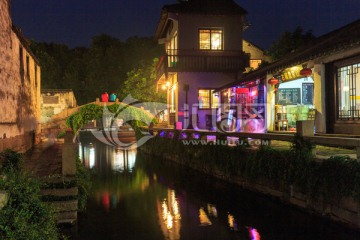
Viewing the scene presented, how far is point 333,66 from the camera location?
13.6 meters

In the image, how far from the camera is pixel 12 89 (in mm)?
13398

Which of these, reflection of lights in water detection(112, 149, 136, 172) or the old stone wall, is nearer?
reflection of lights in water detection(112, 149, 136, 172)

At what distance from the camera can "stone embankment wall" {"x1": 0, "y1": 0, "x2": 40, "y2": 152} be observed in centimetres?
1186

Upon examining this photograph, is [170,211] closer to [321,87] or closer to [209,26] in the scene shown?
[321,87]

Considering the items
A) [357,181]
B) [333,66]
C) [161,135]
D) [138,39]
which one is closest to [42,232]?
[357,181]

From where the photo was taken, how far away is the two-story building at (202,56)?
2383 centimetres

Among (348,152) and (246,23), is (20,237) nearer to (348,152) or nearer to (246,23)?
(348,152)

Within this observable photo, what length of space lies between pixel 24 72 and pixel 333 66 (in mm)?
12865

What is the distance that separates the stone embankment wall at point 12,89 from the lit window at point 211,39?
11131 millimetres

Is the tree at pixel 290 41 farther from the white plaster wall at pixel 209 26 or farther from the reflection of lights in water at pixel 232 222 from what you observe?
the reflection of lights in water at pixel 232 222

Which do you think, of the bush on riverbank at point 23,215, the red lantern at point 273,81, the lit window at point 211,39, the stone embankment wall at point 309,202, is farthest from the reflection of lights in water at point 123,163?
the bush on riverbank at point 23,215

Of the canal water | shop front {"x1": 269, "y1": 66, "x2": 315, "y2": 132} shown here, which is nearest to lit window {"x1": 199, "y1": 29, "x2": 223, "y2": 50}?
shop front {"x1": 269, "y1": 66, "x2": 315, "y2": 132}

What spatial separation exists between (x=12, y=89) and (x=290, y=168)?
9884 mm

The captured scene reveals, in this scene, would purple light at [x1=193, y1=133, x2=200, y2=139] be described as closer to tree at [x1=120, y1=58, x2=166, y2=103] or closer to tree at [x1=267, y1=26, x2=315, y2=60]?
tree at [x1=267, y1=26, x2=315, y2=60]
